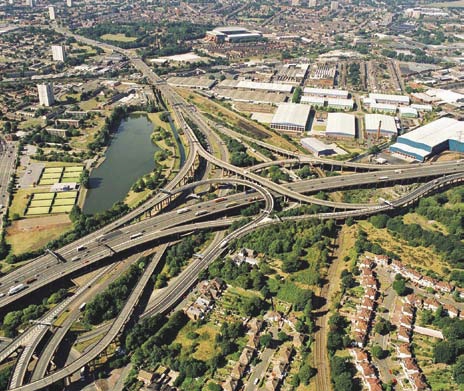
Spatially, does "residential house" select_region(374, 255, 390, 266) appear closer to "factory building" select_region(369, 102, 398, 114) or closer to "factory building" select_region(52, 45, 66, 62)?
"factory building" select_region(369, 102, 398, 114)

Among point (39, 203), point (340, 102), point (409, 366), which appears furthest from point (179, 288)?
point (340, 102)

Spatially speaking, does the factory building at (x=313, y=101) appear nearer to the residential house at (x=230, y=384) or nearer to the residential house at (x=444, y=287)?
the residential house at (x=444, y=287)

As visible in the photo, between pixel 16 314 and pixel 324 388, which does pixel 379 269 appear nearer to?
pixel 324 388

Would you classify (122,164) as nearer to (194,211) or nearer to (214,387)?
(194,211)

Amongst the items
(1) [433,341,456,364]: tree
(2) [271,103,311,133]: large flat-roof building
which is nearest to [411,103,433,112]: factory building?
(2) [271,103,311,133]: large flat-roof building

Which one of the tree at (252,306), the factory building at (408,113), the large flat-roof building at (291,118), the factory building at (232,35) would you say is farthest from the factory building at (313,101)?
the factory building at (232,35)

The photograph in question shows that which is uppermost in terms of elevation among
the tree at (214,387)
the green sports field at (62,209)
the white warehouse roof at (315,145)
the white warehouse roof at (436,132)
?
the white warehouse roof at (436,132)
